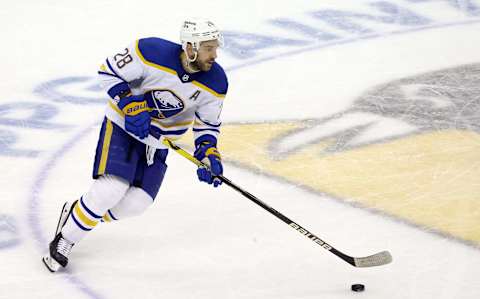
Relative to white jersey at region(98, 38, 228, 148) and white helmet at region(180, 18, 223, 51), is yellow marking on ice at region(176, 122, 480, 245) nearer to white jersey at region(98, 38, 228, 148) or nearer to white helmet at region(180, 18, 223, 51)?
white jersey at region(98, 38, 228, 148)

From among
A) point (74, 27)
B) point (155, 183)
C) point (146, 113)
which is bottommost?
point (74, 27)

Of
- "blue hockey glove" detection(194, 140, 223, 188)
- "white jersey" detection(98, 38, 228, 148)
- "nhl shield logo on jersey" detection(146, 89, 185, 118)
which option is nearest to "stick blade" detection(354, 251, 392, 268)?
"blue hockey glove" detection(194, 140, 223, 188)

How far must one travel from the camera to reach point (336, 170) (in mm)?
5594

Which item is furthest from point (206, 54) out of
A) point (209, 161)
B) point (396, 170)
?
point (396, 170)

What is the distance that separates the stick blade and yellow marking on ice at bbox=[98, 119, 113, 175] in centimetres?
110

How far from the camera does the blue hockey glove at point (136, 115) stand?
432cm

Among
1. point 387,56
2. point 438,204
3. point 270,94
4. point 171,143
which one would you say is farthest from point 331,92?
point 171,143

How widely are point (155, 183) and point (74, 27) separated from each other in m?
3.23

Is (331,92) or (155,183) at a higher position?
(155,183)

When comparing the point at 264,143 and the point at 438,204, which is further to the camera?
the point at 264,143

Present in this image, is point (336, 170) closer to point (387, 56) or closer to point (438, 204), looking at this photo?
point (438, 204)

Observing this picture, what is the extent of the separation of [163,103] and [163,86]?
9 centimetres

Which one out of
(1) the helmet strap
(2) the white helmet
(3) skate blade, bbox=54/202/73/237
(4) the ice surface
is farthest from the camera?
(3) skate blade, bbox=54/202/73/237

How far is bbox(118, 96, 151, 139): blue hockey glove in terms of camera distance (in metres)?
4.32
